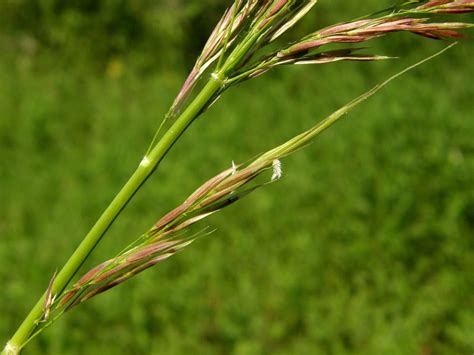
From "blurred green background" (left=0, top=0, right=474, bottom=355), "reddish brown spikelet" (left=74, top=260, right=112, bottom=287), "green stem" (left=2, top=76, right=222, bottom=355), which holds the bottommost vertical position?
"reddish brown spikelet" (left=74, top=260, right=112, bottom=287)

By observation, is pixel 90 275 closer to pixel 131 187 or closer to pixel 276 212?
pixel 131 187

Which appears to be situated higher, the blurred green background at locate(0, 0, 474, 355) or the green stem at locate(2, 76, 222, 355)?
the blurred green background at locate(0, 0, 474, 355)

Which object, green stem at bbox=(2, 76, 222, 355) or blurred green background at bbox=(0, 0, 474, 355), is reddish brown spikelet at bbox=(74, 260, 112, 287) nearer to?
green stem at bbox=(2, 76, 222, 355)

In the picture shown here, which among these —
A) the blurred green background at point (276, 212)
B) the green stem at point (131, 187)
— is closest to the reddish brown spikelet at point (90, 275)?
the green stem at point (131, 187)

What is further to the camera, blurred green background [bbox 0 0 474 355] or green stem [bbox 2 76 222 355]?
blurred green background [bbox 0 0 474 355]

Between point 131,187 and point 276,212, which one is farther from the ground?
point 276,212

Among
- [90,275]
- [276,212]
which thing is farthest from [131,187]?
[276,212]

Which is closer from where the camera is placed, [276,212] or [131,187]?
[131,187]

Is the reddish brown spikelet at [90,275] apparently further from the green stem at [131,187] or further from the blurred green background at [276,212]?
the blurred green background at [276,212]

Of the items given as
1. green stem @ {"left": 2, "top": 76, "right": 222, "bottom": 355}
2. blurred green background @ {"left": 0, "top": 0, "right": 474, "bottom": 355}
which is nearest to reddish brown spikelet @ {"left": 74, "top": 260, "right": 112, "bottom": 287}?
green stem @ {"left": 2, "top": 76, "right": 222, "bottom": 355}
